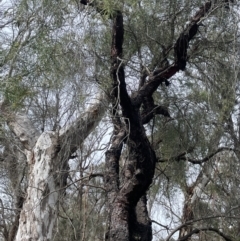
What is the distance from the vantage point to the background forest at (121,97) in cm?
706

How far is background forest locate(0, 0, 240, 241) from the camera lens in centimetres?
706

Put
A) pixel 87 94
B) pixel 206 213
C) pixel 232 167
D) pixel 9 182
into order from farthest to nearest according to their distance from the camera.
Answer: pixel 9 182 < pixel 206 213 < pixel 232 167 < pixel 87 94

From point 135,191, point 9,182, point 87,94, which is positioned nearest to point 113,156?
point 135,191

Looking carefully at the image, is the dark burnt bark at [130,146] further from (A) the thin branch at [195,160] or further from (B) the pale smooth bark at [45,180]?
(A) the thin branch at [195,160]

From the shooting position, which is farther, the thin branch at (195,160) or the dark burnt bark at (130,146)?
the thin branch at (195,160)

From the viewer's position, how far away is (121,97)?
7094 mm

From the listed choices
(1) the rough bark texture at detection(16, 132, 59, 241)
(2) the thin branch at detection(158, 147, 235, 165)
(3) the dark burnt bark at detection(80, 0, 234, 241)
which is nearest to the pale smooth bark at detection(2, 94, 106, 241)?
(1) the rough bark texture at detection(16, 132, 59, 241)

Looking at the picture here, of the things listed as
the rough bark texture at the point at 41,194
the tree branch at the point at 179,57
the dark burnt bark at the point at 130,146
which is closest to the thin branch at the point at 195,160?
the dark burnt bark at the point at 130,146

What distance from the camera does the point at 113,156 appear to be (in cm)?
784

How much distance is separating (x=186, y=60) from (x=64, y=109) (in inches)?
66.2

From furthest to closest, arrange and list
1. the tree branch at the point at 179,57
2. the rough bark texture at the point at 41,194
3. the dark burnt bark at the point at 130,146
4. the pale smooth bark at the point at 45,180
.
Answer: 1. the rough bark texture at the point at 41,194
2. the pale smooth bark at the point at 45,180
3. the tree branch at the point at 179,57
4. the dark burnt bark at the point at 130,146

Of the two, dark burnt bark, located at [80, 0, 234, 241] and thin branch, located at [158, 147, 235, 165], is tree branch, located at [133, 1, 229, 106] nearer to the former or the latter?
dark burnt bark, located at [80, 0, 234, 241]

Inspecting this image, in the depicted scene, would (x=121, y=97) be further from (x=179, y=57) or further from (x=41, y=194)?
(x=41, y=194)

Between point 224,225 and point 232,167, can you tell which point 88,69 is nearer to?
point 232,167
